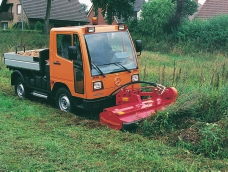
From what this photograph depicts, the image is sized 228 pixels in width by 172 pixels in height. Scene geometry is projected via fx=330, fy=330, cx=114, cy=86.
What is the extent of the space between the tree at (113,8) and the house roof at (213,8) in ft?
24.6

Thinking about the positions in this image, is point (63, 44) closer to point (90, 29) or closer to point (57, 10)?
point (90, 29)

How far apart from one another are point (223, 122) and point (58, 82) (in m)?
4.41

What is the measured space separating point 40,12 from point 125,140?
38.3m

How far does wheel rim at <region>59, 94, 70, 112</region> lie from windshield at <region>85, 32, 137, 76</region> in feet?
4.06

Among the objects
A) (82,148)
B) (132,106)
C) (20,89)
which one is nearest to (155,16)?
(20,89)

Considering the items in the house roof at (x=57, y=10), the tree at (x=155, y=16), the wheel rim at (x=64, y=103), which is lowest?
the wheel rim at (x=64, y=103)

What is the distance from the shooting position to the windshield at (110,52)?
7.90m

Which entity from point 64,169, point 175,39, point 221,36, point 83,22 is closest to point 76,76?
point 64,169

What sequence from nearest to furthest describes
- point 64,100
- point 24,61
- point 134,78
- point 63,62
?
point 63,62
point 134,78
point 64,100
point 24,61

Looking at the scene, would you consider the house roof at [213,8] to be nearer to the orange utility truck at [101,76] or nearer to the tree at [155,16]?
the tree at [155,16]

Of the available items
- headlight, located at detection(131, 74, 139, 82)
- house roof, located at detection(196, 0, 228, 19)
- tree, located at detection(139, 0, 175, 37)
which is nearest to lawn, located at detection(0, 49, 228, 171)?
headlight, located at detection(131, 74, 139, 82)

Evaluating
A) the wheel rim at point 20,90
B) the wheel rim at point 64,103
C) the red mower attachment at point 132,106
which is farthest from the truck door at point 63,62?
the wheel rim at point 20,90

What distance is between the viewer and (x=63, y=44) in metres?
8.42

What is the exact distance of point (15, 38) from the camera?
26391mm
